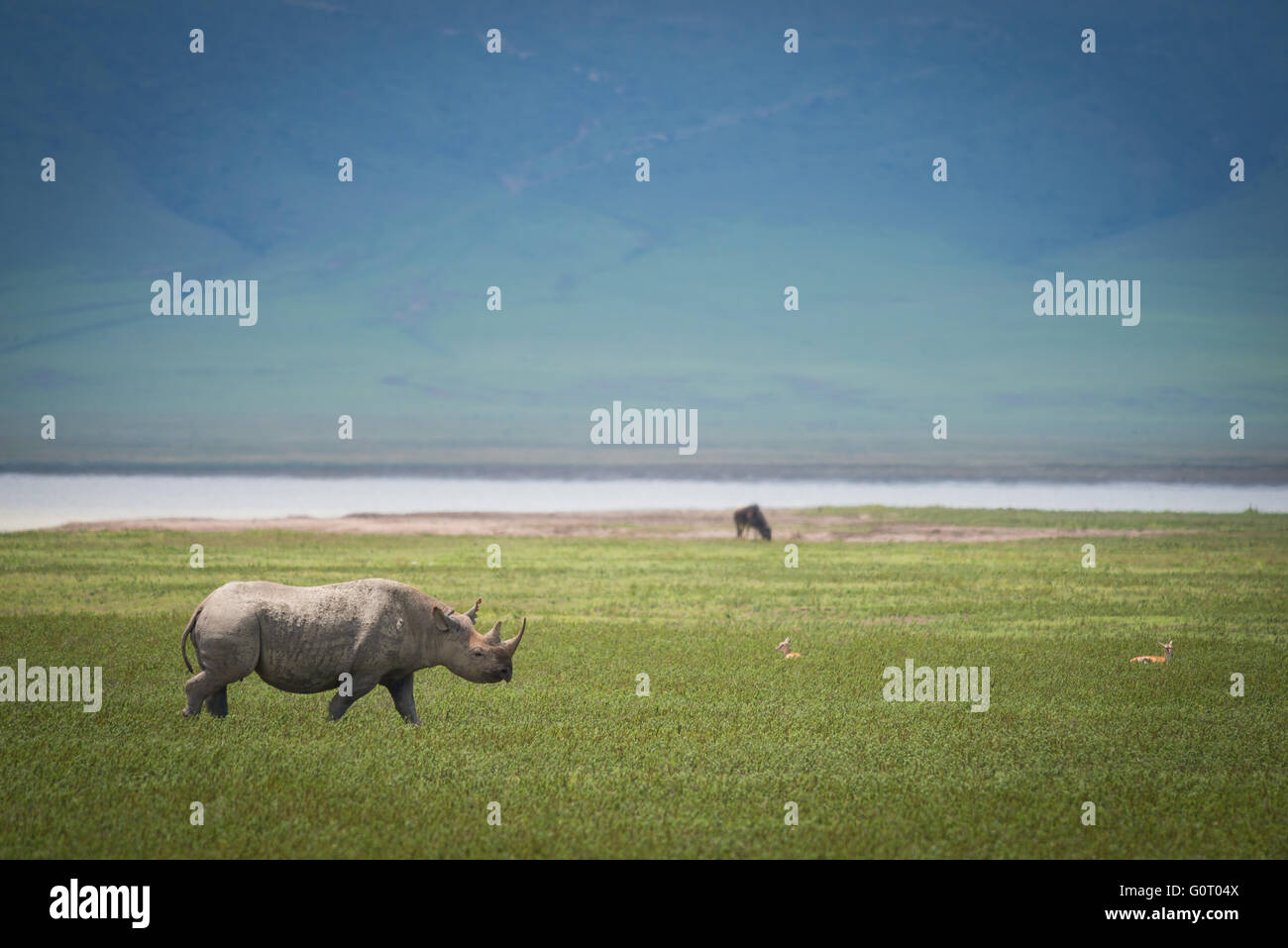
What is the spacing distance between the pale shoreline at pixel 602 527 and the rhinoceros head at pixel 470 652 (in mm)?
33620

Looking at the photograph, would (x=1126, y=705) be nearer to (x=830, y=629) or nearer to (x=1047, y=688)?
(x=1047, y=688)

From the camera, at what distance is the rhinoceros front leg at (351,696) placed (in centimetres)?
1418

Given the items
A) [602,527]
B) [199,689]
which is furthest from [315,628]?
[602,527]

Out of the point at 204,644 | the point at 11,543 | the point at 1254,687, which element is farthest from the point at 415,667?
the point at 11,543

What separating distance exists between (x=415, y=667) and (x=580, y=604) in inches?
506

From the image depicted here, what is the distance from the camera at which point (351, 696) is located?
14.2 metres

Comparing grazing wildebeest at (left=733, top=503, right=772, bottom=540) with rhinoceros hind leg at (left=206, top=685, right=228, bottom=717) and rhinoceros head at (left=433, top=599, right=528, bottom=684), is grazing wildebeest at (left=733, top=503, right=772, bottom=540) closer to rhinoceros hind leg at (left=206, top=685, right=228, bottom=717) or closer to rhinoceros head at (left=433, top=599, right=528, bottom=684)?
rhinoceros head at (left=433, top=599, right=528, bottom=684)

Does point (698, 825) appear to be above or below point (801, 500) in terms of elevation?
below

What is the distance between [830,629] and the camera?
2362cm

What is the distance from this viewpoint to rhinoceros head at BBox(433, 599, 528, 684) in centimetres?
1470

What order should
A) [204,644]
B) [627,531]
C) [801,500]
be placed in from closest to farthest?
[204,644] → [627,531] → [801,500]

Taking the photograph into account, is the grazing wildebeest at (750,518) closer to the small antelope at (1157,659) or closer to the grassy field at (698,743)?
the grassy field at (698,743)

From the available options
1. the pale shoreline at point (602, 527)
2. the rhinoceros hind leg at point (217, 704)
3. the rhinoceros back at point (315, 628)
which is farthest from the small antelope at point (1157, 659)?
the pale shoreline at point (602, 527)

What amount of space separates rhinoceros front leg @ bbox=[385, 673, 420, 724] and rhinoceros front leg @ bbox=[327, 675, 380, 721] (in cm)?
46
